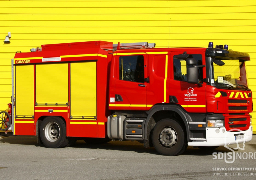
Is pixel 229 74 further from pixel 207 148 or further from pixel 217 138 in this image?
pixel 207 148

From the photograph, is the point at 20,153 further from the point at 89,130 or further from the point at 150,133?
the point at 150,133

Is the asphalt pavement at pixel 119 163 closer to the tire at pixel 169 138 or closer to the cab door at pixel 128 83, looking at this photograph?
the tire at pixel 169 138

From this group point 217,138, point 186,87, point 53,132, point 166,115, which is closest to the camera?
point 217,138

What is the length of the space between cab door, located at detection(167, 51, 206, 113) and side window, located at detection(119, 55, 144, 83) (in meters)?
0.77

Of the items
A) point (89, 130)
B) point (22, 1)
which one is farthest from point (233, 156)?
point (22, 1)

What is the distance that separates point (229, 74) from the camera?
39.6 feet

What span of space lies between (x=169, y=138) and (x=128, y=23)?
6.56 m

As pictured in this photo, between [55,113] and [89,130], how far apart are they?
1.14m

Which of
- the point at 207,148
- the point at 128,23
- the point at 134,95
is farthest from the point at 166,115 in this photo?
the point at 128,23

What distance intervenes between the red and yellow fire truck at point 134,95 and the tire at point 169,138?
0.02 meters

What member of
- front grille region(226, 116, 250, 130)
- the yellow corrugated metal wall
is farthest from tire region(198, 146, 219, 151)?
the yellow corrugated metal wall

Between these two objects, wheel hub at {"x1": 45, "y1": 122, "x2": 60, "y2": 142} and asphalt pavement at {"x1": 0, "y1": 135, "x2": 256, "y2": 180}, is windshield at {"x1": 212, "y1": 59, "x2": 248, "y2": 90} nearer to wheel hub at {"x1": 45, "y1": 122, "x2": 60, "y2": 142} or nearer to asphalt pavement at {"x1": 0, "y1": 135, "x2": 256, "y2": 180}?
asphalt pavement at {"x1": 0, "y1": 135, "x2": 256, "y2": 180}

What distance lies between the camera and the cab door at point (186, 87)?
38.1ft

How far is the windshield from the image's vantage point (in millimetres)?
11703
